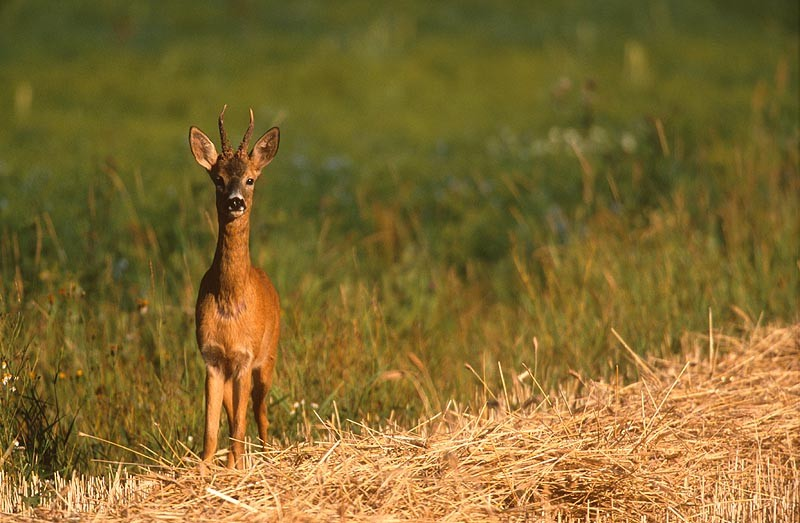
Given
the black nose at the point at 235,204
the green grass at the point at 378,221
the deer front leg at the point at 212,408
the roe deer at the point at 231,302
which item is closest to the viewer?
the black nose at the point at 235,204

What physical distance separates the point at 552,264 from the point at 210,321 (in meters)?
4.11

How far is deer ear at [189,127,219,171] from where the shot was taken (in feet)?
14.2

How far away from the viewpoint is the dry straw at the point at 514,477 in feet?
13.9

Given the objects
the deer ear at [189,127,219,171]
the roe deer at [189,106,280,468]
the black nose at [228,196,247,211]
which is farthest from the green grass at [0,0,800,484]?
the black nose at [228,196,247,211]

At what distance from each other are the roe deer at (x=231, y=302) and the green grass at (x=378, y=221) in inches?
32.5

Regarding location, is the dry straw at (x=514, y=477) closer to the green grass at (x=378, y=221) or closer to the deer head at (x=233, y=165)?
the green grass at (x=378, y=221)

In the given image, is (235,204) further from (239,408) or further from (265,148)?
(239,408)

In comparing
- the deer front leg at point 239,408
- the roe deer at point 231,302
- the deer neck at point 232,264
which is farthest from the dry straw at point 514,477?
the deer neck at point 232,264

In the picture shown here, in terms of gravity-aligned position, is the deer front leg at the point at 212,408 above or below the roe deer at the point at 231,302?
below

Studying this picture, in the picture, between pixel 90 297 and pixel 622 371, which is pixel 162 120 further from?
pixel 622 371

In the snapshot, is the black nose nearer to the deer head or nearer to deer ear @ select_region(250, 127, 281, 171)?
the deer head

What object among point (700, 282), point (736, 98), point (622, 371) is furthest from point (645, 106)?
point (622, 371)

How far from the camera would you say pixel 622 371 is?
629 cm

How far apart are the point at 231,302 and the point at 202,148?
59cm
